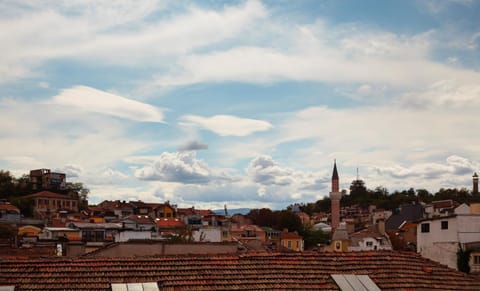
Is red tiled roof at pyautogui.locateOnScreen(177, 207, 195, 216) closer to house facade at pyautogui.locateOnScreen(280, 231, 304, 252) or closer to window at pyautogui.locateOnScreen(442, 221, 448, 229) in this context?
house facade at pyautogui.locateOnScreen(280, 231, 304, 252)

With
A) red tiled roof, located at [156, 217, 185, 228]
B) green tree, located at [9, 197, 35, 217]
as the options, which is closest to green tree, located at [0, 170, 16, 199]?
green tree, located at [9, 197, 35, 217]

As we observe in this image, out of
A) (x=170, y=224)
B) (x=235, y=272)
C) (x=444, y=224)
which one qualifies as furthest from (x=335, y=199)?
(x=235, y=272)

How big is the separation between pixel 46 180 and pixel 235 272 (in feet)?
352

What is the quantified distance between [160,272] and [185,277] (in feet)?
1.80

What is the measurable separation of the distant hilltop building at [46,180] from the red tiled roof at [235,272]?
104255mm

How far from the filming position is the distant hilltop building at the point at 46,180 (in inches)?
4478

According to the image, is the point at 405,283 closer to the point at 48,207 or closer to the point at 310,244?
the point at 310,244

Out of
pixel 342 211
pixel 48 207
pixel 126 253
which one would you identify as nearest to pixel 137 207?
pixel 48 207

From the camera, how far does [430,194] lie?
137125mm

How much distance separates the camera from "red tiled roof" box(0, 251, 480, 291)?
12.9 m

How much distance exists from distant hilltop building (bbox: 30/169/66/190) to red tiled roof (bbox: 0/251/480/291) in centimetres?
10426

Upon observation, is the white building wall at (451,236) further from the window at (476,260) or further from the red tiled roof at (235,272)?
the red tiled roof at (235,272)

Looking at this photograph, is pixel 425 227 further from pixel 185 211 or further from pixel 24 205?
pixel 24 205

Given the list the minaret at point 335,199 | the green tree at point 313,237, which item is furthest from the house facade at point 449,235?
the minaret at point 335,199
